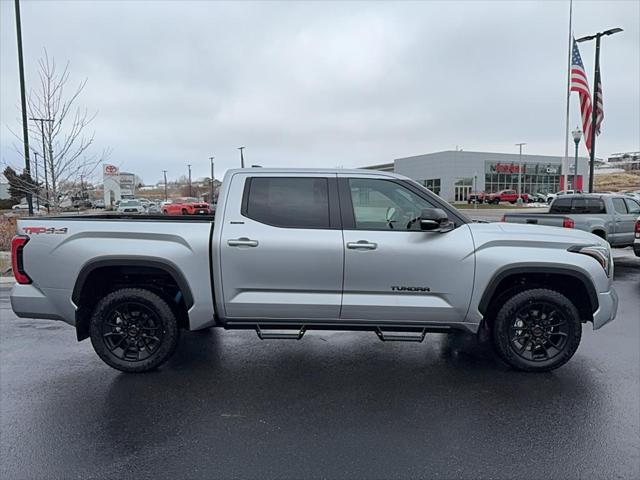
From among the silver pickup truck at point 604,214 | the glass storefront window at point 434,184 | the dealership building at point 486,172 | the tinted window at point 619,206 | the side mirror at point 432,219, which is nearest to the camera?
the side mirror at point 432,219

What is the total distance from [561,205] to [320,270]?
1027cm

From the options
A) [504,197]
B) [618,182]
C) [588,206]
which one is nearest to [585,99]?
[588,206]

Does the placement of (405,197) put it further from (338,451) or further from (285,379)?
(338,451)

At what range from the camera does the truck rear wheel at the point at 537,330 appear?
13.5 ft

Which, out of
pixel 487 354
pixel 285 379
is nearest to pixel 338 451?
pixel 285 379

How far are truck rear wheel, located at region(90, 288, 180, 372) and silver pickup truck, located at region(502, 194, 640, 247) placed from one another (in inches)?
380

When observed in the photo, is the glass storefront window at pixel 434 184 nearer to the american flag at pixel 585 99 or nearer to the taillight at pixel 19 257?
the american flag at pixel 585 99

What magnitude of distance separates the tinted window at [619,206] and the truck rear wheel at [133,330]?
11564 millimetres

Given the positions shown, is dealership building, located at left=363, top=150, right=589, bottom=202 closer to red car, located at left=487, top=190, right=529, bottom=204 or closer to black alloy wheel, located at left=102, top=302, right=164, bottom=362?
red car, located at left=487, top=190, right=529, bottom=204

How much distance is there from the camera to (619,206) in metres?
11.4

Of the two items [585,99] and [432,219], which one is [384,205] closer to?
[432,219]

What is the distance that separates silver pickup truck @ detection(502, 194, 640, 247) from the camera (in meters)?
10.7

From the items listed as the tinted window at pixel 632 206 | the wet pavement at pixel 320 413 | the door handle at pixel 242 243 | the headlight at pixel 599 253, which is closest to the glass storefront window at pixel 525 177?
the tinted window at pixel 632 206

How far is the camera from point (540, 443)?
3.11 meters
